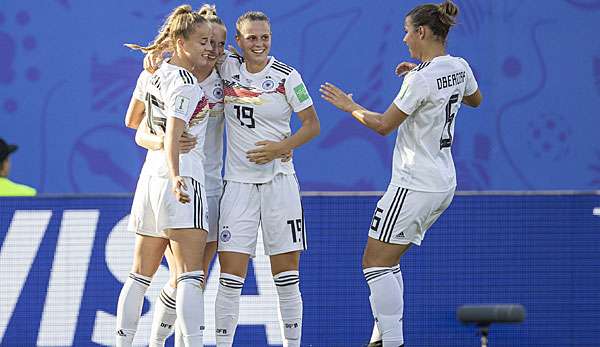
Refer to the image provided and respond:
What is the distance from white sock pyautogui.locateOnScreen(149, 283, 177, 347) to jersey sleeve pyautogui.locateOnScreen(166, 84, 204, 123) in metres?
0.97

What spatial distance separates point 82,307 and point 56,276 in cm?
24

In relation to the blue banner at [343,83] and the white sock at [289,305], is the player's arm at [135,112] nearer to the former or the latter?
the white sock at [289,305]

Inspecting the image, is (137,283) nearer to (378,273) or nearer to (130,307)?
(130,307)

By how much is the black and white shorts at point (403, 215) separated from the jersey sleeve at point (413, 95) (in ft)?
1.38

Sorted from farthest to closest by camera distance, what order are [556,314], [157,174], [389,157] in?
[389,157]
[556,314]
[157,174]

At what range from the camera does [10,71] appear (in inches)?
406

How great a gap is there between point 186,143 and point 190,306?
31.2 inches

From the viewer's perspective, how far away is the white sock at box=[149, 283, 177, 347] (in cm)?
640

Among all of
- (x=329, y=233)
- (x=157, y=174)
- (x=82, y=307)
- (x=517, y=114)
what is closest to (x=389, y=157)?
(x=517, y=114)

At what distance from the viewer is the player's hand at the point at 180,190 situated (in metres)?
5.79

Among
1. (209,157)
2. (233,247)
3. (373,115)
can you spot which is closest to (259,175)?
(209,157)

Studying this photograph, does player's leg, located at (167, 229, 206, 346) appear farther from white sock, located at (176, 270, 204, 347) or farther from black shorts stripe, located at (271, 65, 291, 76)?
black shorts stripe, located at (271, 65, 291, 76)

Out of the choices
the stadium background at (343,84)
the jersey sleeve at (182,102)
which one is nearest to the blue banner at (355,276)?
the jersey sleeve at (182,102)

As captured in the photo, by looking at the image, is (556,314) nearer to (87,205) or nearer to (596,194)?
(596,194)
